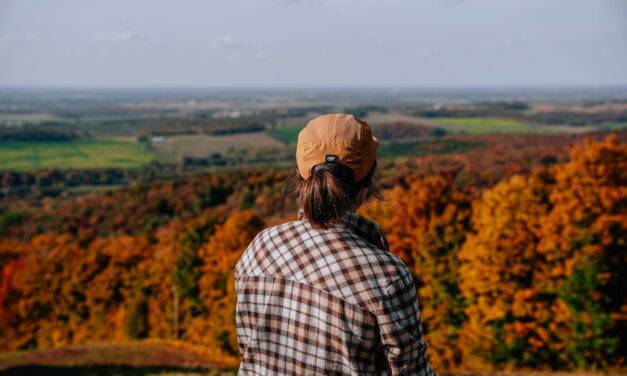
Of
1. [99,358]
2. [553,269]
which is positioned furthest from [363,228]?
[99,358]

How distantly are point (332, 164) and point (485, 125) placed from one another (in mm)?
135911

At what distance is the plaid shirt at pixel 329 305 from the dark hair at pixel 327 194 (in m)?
0.07

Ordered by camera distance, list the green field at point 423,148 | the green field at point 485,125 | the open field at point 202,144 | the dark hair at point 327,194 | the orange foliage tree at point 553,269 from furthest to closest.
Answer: the open field at point 202,144 < the green field at point 485,125 < the green field at point 423,148 < the orange foliage tree at point 553,269 < the dark hair at point 327,194

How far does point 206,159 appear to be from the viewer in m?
134

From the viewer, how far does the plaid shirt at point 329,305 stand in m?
2.43

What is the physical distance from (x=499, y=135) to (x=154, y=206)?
254 feet

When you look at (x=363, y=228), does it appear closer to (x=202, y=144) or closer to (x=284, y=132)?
(x=284, y=132)

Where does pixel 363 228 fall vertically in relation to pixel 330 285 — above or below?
above

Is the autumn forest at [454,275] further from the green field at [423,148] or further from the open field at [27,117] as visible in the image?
the open field at [27,117]

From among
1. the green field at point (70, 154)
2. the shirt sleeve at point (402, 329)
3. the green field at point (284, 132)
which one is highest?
the shirt sleeve at point (402, 329)

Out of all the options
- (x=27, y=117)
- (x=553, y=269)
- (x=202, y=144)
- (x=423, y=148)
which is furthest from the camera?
(x=27, y=117)

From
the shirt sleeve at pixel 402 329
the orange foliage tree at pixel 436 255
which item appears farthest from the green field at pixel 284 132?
the shirt sleeve at pixel 402 329

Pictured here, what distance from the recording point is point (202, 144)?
475 ft

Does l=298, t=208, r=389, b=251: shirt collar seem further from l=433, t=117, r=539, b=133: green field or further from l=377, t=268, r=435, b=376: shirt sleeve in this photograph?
l=433, t=117, r=539, b=133: green field
